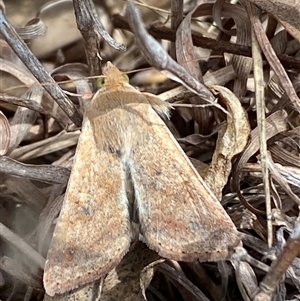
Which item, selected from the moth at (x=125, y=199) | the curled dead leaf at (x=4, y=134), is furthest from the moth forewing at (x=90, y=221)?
the curled dead leaf at (x=4, y=134)

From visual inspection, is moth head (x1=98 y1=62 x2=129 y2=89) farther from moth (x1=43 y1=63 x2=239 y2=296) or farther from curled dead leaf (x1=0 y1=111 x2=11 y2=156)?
curled dead leaf (x1=0 y1=111 x2=11 y2=156)

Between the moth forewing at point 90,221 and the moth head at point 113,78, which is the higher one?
the moth head at point 113,78

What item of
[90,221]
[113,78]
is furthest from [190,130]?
[90,221]

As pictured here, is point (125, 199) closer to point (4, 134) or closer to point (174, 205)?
point (174, 205)

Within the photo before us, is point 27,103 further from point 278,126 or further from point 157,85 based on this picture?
point 278,126

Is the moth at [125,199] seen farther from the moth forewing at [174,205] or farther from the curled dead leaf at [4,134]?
the curled dead leaf at [4,134]

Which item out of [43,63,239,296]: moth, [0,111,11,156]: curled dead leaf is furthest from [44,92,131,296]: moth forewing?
[0,111,11,156]: curled dead leaf

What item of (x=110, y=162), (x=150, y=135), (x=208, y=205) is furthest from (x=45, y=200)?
(x=208, y=205)

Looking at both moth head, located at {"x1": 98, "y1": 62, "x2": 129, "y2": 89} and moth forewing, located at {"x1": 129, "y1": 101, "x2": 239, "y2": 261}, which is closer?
moth forewing, located at {"x1": 129, "y1": 101, "x2": 239, "y2": 261}
